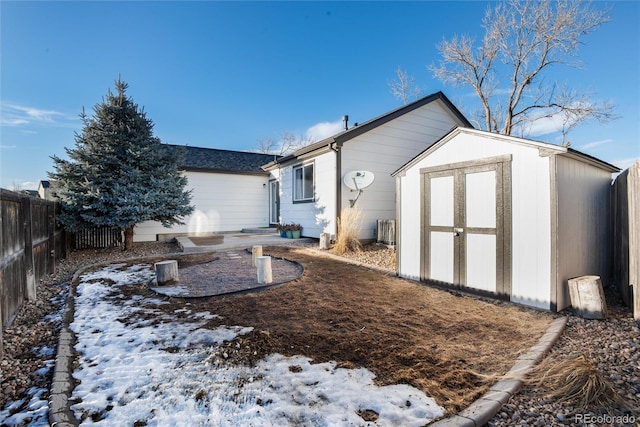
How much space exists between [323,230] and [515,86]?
1289 centimetres

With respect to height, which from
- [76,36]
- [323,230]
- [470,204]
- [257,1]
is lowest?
[323,230]

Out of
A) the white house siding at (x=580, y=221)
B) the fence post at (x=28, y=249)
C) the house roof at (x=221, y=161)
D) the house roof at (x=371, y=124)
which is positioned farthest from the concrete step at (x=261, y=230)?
the white house siding at (x=580, y=221)

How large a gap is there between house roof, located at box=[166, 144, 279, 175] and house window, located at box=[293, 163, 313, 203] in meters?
2.99

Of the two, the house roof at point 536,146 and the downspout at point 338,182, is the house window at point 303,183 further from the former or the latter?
the house roof at point 536,146

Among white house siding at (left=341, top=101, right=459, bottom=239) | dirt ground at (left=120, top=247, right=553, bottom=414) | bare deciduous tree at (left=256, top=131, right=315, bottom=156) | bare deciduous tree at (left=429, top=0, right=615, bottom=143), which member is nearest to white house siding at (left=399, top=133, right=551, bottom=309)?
dirt ground at (left=120, top=247, right=553, bottom=414)

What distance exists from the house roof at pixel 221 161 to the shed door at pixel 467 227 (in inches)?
375

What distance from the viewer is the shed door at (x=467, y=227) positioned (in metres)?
4.09

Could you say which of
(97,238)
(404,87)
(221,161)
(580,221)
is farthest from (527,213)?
(404,87)

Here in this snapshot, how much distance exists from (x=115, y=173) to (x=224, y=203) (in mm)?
4798

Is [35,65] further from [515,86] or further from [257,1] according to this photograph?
[515,86]

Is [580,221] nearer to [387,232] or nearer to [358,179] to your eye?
[387,232]

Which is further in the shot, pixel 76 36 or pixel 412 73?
pixel 412 73

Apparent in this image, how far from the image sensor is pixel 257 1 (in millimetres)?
8180

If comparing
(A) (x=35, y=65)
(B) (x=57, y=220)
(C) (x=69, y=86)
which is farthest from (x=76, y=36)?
(B) (x=57, y=220)
